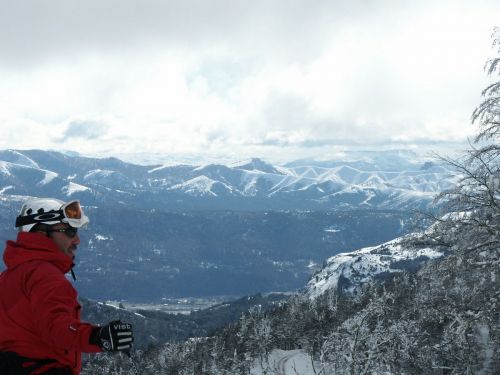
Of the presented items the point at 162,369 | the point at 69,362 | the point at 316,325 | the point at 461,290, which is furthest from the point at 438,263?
the point at 162,369

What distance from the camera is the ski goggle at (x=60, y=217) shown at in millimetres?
5770

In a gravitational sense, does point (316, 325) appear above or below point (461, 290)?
below

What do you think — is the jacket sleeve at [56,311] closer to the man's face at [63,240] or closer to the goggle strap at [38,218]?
the man's face at [63,240]

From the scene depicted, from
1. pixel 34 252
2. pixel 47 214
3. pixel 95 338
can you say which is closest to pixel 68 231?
pixel 47 214

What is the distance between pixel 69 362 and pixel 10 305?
3.16 feet

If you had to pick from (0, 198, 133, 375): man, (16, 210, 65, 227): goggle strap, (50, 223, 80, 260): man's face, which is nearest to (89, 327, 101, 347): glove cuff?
(0, 198, 133, 375): man

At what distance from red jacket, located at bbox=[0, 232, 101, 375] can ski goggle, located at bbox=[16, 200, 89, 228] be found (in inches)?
7.5

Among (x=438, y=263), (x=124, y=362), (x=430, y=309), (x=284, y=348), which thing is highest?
(x=438, y=263)

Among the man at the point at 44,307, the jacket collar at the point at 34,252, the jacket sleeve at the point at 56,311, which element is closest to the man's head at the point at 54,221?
the man at the point at 44,307

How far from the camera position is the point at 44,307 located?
505 cm

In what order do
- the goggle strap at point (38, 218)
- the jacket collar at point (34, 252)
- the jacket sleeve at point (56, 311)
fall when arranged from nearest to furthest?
the jacket sleeve at point (56, 311) → the jacket collar at point (34, 252) → the goggle strap at point (38, 218)

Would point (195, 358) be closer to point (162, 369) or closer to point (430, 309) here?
point (162, 369)

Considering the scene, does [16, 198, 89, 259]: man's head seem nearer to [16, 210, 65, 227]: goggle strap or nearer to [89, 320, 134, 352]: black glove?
[16, 210, 65, 227]: goggle strap

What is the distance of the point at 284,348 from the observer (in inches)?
3371
